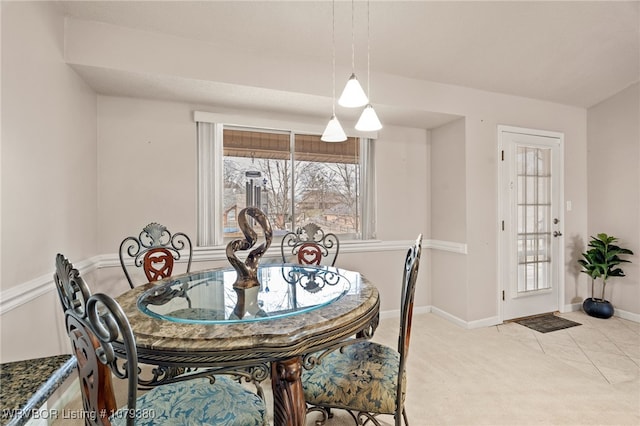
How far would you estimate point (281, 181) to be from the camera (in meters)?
3.20

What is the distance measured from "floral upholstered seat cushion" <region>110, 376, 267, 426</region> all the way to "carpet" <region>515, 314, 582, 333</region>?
3176mm

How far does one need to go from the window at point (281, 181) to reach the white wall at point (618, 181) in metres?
2.72

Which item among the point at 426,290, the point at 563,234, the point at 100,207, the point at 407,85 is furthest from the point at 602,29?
the point at 100,207

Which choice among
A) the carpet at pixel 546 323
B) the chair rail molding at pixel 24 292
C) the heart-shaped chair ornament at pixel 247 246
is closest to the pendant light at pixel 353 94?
the heart-shaped chair ornament at pixel 247 246

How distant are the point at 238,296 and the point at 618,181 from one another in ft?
14.1

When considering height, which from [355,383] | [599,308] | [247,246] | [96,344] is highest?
[247,246]

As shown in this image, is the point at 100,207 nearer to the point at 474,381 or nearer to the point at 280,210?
the point at 280,210

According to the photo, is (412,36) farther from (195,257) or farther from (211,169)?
(195,257)

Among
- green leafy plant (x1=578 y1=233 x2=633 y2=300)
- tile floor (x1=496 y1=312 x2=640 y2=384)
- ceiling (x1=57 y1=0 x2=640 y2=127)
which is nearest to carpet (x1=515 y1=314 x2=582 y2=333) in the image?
tile floor (x1=496 y1=312 x2=640 y2=384)

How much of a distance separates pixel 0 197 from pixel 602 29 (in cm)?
419

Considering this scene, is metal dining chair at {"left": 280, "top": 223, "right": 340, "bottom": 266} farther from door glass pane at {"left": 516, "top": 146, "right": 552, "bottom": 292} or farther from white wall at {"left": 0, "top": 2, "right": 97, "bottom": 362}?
door glass pane at {"left": 516, "top": 146, "right": 552, "bottom": 292}

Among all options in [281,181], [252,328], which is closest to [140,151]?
[281,181]

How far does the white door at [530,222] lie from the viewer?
3.40 meters

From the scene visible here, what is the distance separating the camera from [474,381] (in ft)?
7.23
